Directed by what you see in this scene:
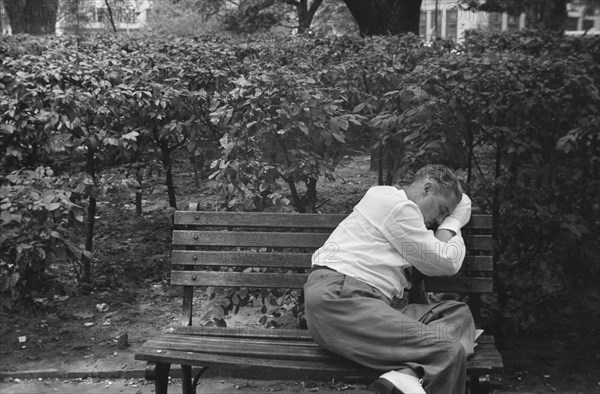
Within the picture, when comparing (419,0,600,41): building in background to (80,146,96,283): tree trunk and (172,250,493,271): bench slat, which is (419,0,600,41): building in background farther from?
(172,250,493,271): bench slat

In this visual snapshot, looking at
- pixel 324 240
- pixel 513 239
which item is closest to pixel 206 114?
pixel 324 240

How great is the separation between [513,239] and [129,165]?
2.60 m

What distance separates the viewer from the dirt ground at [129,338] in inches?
165

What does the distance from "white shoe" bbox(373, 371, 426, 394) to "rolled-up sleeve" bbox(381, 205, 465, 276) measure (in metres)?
0.50

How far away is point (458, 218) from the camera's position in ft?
11.0

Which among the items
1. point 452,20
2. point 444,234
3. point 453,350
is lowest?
point 453,350

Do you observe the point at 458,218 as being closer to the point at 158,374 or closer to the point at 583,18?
the point at 158,374

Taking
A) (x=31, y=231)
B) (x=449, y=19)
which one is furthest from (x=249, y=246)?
(x=449, y=19)

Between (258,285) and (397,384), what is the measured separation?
3.67 ft

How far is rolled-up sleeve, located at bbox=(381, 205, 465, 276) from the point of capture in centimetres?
313

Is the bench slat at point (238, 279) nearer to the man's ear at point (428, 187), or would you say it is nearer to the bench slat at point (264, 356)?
the bench slat at point (264, 356)

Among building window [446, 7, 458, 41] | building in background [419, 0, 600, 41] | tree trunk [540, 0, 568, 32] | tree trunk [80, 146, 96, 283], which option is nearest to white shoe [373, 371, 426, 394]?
tree trunk [80, 146, 96, 283]

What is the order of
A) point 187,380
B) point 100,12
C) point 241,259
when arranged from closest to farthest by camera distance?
1. point 187,380
2. point 241,259
3. point 100,12

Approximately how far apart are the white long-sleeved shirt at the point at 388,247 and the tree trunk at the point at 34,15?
1505 cm
